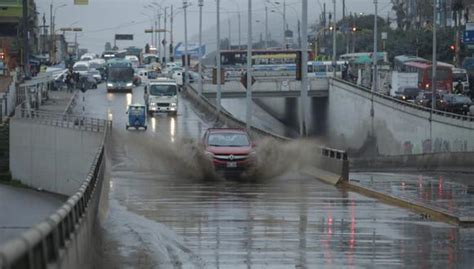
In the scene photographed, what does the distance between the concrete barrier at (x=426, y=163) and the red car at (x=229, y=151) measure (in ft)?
43.8

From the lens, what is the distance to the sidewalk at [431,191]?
25203 millimetres

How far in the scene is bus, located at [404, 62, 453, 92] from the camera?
96375 mm

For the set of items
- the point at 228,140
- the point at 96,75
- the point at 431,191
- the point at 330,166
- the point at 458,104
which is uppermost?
the point at 228,140

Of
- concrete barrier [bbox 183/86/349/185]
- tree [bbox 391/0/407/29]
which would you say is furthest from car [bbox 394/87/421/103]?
tree [bbox 391/0/407/29]

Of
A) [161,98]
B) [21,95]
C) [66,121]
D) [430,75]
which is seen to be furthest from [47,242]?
[430,75]

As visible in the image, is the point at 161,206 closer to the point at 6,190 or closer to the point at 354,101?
the point at 6,190

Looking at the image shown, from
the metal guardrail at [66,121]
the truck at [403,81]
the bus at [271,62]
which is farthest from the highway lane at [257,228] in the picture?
the bus at [271,62]

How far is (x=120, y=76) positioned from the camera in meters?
102

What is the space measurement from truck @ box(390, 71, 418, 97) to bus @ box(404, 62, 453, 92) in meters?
0.48

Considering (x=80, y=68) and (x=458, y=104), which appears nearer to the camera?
(x=458, y=104)

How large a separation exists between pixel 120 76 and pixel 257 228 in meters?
81.1

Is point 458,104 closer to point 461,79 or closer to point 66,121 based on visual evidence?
point 461,79

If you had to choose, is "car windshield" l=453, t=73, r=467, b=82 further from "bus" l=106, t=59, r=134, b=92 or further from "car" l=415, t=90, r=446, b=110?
"bus" l=106, t=59, r=134, b=92

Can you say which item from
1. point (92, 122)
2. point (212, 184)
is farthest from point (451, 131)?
point (212, 184)
